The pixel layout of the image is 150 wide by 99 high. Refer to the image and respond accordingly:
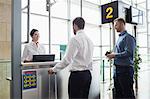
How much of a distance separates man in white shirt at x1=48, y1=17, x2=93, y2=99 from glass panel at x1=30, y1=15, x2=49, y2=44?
8.23ft

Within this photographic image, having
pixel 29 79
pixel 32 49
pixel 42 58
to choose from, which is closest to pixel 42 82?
pixel 29 79

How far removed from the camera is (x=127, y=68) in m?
2.66

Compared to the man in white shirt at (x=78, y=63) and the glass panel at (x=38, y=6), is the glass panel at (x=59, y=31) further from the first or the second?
the man in white shirt at (x=78, y=63)

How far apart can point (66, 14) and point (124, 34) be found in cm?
288

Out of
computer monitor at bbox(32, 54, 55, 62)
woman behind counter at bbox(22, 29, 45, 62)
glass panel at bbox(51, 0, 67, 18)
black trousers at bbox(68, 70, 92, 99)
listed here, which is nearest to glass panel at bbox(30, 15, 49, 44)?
glass panel at bbox(51, 0, 67, 18)

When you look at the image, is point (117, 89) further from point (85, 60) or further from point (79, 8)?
point (79, 8)

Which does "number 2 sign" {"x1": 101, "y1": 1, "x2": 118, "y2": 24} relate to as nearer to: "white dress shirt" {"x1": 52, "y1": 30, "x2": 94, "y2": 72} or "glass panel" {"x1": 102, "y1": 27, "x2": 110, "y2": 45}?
"white dress shirt" {"x1": 52, "y1": 30, "x2": 94, "y2": 72}

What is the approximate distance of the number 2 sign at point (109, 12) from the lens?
4004mm

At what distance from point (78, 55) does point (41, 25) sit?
2.80 m

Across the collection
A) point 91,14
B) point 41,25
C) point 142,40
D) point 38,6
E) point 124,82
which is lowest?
point 124,82

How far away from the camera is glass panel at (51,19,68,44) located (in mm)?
4930

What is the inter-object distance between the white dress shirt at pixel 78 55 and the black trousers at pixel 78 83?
0.21 feet

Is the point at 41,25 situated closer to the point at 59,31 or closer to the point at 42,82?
→ the point at 59,31

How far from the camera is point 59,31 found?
5094mm
